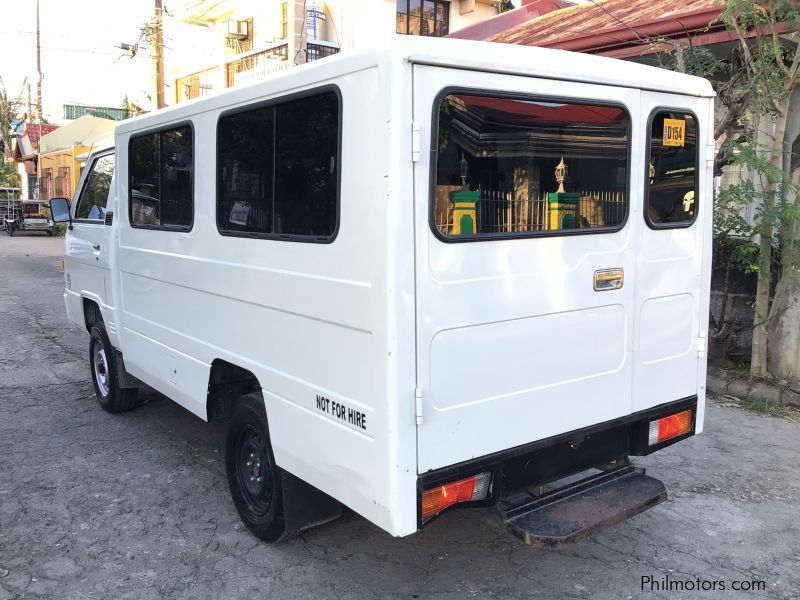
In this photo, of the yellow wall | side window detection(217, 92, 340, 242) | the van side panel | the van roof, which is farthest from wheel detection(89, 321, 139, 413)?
the yellow wall

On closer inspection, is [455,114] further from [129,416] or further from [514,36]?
[514,36]

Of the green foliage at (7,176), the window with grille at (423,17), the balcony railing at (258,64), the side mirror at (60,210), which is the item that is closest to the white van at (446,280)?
the side mirror at (60,210)

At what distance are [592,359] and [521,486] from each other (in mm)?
666

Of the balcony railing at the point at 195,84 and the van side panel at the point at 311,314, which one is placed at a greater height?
the balcony railing at the point at 195,84

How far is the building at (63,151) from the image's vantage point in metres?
30.8

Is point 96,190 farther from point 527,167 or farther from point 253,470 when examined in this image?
point 527,167

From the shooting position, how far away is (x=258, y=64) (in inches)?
1023

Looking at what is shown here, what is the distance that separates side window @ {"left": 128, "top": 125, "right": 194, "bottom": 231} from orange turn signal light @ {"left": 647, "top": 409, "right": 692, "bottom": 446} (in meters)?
2.75

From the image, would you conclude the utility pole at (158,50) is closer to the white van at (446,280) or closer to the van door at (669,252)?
the white van at (446,280)

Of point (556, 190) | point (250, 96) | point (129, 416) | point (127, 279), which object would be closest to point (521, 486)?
point (556, 190)

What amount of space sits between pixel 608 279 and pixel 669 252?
1.60 feet

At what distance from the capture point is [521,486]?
318 cm

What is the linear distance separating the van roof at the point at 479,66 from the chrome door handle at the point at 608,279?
850 millimetres

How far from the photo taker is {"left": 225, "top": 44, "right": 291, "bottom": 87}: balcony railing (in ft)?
80.3
